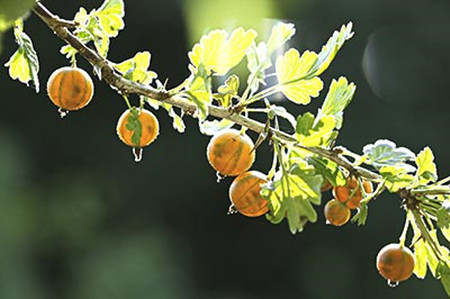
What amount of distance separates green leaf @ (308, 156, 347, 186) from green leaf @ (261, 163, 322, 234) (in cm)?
3

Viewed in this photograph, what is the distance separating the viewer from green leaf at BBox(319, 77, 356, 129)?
23.0 inches

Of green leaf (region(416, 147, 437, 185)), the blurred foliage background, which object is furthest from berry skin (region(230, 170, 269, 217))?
the blurred foliage background

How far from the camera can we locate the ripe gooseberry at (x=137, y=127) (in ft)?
1.85

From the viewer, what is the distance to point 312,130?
1.74 feet

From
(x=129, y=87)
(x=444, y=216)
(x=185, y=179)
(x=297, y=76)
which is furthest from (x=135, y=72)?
(x=185, y=179)

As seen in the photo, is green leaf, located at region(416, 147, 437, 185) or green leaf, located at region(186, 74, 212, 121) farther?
green leaf, located at region(416, 147, 437, 185)

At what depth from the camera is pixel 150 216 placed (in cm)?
599

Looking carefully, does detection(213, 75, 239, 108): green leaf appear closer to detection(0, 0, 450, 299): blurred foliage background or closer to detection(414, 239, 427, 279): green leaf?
detection(414, 239, 427, 279): green leaf

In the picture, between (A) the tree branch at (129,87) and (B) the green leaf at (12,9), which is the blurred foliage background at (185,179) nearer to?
(A) the tree branch at (129,87)

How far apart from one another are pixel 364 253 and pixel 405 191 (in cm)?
559

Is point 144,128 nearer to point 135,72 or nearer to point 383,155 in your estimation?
point 135,72

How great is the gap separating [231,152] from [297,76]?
0.09m

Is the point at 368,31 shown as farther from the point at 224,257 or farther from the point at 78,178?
the point at 78,178

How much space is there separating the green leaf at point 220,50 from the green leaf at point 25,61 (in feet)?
0.37
